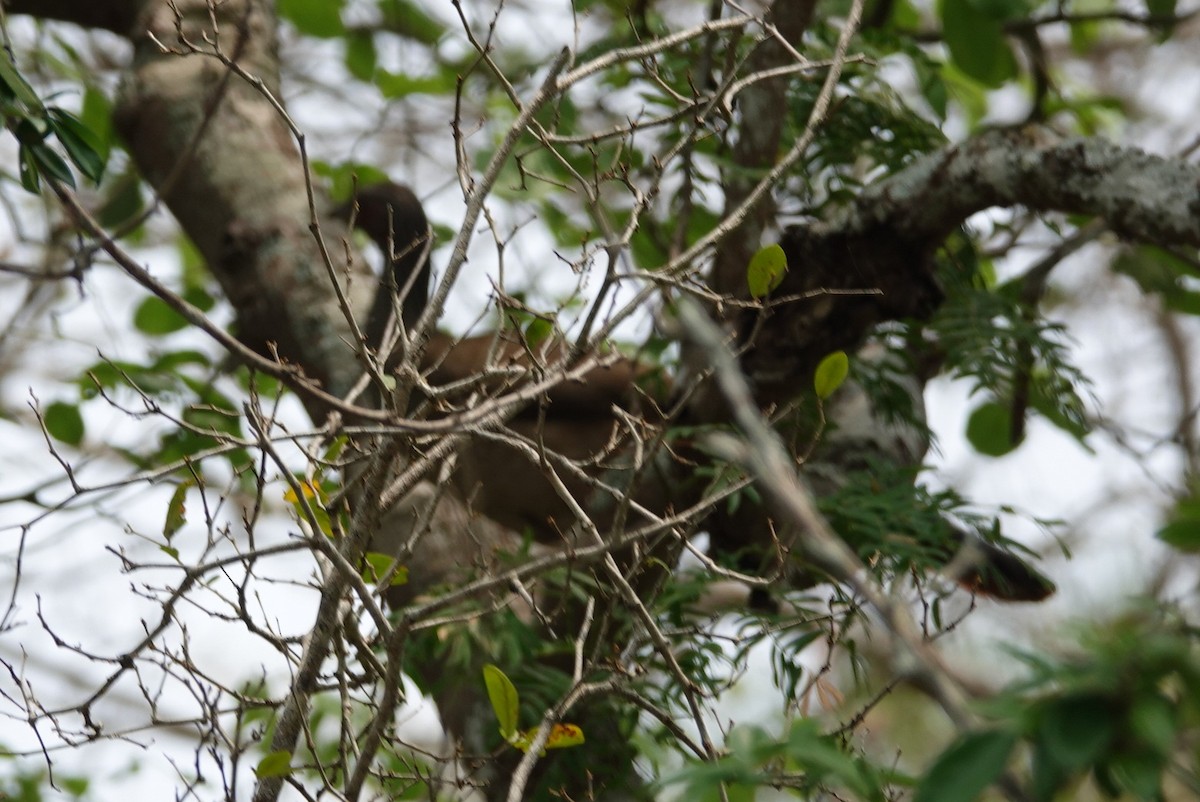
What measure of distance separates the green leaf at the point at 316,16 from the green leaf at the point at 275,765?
2.07 metres

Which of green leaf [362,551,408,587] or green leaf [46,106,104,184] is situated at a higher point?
green leaf [46,106,104,184]

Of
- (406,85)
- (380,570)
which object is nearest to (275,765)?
(380,570)

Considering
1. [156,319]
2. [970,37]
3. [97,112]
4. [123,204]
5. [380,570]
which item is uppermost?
[97,112]

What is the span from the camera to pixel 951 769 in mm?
617

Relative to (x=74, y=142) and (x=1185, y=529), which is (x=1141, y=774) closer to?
(x=1185, y=529)

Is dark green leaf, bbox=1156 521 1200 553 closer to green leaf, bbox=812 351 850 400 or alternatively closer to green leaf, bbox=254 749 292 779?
green leaf, bbox=812 351 850 400

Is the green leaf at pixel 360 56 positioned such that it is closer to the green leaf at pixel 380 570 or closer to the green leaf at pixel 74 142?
the green leaf at pixel 74 142

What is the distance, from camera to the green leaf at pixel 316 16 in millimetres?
2791

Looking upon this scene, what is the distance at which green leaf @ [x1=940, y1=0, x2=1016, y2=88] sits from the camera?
2.20 meters

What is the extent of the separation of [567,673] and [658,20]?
4.19 feet

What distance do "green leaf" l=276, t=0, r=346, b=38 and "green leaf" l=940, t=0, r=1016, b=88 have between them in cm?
140

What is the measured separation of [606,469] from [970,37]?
1086 millimetres

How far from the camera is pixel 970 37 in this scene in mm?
2209

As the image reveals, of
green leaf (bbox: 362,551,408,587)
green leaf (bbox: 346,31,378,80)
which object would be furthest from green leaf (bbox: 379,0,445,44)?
green leaf (bbox: 362,551,408,587)
